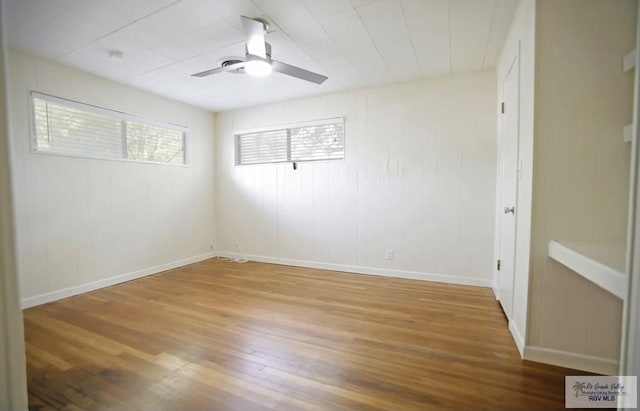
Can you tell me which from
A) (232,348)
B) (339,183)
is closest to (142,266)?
(232,348)

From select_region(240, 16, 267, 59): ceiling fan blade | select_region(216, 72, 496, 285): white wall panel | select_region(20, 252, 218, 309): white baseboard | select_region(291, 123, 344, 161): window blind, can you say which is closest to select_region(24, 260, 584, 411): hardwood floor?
select_region(20, 252, 218, 309): white baseboard

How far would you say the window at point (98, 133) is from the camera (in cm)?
290

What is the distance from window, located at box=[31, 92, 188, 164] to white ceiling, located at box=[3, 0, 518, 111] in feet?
1.55

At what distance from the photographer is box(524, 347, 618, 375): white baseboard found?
1627 mm

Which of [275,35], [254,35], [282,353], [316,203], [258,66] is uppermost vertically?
[275,35]

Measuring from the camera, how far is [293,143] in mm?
4273

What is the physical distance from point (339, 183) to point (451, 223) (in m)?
1.53

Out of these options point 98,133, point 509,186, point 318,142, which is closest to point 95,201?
point 98,133

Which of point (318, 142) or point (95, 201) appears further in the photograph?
point (318, 142)

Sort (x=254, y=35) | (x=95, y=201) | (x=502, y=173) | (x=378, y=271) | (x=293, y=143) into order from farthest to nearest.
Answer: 1. (x=293, y=143)
2. (x=378, y=271)
3. (x=95, y=201)
4. (x=502, y=173)
5. (x=254, y=35)

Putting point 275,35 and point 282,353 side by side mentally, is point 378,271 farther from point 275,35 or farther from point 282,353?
point 275,35

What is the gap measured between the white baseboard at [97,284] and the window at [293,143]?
6.21ft

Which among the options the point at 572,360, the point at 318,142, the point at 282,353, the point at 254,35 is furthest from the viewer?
the point at 318,142

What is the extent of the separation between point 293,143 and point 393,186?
1.67 metres
